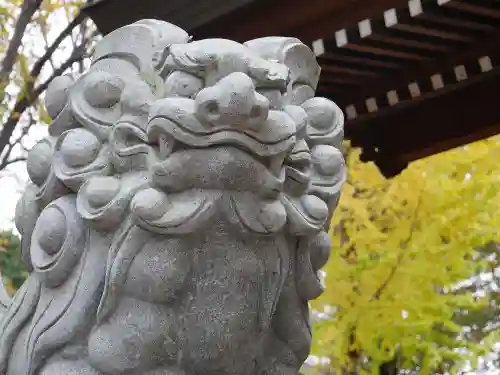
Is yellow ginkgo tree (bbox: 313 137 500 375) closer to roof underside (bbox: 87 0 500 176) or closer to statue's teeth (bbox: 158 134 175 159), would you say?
roof underside (bbox: 87 0 500 176)

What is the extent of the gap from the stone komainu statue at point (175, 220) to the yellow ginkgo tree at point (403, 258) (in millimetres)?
1825

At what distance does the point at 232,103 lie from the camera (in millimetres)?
817

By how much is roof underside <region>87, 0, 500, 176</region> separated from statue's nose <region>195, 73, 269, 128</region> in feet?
4.56

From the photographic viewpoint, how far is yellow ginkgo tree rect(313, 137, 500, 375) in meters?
2.76

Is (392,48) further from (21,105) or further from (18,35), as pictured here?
(21,105)

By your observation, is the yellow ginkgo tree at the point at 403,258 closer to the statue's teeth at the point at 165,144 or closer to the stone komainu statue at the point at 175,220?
the stone komainu statue at the point at 175,220

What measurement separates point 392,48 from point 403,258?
981 millimetres

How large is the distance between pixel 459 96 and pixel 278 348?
1.98 m

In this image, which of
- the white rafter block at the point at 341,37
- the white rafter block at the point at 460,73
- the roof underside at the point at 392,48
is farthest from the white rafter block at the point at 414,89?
the white rafter block at the point at 341,37

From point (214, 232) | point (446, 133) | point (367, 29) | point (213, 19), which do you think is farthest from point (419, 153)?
point (214, 232)

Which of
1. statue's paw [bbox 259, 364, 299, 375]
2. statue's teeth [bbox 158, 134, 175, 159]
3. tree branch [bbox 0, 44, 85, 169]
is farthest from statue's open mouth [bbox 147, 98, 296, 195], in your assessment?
tree branch [bbox 0, 44, 85, 169]

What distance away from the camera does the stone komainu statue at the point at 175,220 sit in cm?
84

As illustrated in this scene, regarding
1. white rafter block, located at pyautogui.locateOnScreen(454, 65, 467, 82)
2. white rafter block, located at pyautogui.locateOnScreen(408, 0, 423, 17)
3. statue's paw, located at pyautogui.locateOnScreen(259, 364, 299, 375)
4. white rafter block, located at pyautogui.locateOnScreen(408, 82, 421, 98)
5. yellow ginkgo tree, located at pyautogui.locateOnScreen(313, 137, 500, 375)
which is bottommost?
yellow ginkgo tree, located at pyautogui.locateOnScreen(313, 137, 500, 375)

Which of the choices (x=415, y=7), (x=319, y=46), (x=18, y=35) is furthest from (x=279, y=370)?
(x=18, y=35)
